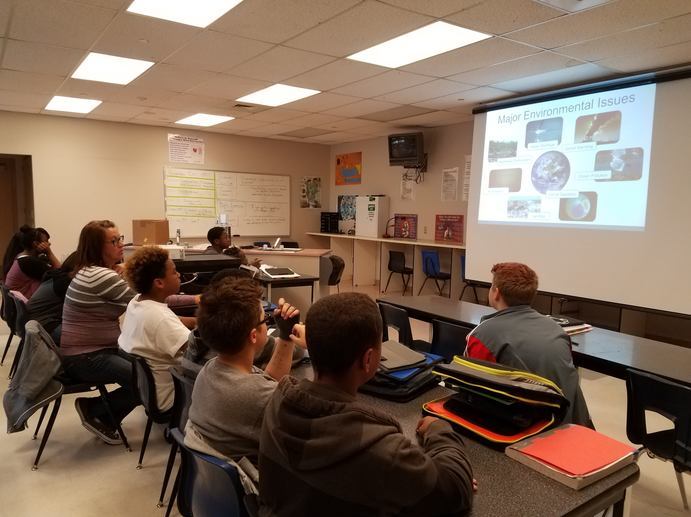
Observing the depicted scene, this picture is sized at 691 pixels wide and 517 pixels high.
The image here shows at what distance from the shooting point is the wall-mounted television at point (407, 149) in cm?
703

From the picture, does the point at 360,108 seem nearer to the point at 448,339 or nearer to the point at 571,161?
the point at 571,161

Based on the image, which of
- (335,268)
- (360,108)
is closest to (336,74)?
(360,108)

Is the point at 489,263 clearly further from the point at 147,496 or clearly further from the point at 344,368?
the point at 344,368

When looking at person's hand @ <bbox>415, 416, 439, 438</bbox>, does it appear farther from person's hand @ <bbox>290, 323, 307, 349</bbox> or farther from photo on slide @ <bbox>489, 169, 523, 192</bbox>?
photo on slide @ <bbox>489, 169, 523, 192</bbox>

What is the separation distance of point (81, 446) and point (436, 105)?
4752 mm

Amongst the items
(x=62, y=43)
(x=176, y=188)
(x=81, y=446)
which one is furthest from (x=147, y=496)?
(x=176, y=188)

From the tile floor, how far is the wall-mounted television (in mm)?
4735

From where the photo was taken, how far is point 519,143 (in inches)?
203

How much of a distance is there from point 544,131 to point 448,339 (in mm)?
3140

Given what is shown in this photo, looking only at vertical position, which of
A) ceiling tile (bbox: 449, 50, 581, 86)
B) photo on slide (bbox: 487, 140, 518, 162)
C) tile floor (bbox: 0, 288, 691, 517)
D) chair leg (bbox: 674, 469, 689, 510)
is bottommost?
tile floor (bbox: 0, 288, 691, 517)

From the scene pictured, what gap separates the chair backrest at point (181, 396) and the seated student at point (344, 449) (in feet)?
2.66

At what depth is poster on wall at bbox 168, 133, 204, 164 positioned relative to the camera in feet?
24.9

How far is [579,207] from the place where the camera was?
4695 millimetres

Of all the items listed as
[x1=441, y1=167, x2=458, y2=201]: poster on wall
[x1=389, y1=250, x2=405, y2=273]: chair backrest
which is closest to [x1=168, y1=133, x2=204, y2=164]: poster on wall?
[x1=389, y1=250, x2=405, y2=273]: chair backrest
